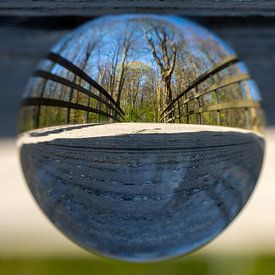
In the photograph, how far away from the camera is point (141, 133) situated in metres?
1.03

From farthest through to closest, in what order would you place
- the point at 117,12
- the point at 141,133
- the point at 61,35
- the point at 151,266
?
the point at 151,266 → the point at 61,35 → the point at 117,12 → the point at 141,133

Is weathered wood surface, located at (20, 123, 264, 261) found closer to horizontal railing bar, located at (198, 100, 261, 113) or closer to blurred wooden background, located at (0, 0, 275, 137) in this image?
horizontal railing bar, located at (198, 100, 261, 113)

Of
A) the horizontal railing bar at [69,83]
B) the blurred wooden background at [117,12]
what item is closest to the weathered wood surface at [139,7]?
the blurred wooden background at [117,12]

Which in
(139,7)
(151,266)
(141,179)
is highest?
(139,7)

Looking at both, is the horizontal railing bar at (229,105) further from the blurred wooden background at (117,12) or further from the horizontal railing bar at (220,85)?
the blurred wooden background at (117,12)

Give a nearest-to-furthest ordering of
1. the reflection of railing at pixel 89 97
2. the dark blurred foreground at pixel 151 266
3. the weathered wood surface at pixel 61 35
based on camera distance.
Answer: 1. the reflection of railing at pixel 89 97
2. the weathered wood surface at pixel 61 35
3. the dark blurred foreground at pixel 151 266

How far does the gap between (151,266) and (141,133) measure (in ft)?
4.39

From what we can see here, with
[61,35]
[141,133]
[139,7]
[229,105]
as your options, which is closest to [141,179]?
[141,133]

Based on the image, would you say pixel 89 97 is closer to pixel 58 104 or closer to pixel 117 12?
pixel 58 104

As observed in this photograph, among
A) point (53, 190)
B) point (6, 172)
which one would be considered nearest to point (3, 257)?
point (6, 172)

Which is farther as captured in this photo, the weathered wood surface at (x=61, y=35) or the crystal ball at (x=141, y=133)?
the weathered wood surface at (x=61, y=35)

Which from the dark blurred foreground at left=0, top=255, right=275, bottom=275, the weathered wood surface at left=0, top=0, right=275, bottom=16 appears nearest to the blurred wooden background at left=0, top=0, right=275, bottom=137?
the weathered wood surface at left=0, top=0, right=275, bottom=16

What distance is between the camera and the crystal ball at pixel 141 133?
1025 mm

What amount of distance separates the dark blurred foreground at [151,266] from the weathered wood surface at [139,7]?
1235mm
